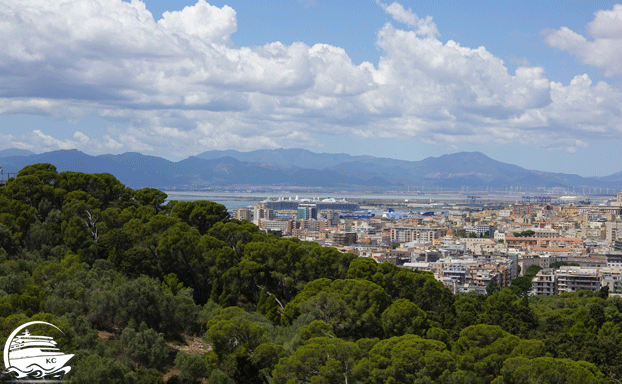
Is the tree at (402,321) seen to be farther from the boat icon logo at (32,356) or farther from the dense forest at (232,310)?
the boat icon logo at (32,356)

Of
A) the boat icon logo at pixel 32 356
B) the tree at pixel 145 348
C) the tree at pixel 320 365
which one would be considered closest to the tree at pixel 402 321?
the tree at pixel 320 365

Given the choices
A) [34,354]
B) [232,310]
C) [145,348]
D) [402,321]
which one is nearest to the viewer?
[34,354]

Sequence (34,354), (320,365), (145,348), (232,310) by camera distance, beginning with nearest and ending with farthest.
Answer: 1. (34,354)
2. (320,365)
3. (145,348)
4. (232,310)

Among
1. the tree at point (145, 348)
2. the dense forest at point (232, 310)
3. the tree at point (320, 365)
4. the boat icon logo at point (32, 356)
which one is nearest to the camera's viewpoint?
the boat icon logo at point (32, 356)

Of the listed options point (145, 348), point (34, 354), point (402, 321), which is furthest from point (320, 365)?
point (34, 354)

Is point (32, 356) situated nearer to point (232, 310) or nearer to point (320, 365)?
point (320, 365)

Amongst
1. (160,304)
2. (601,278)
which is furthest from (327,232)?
(160,304)

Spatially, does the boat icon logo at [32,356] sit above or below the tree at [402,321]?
above
